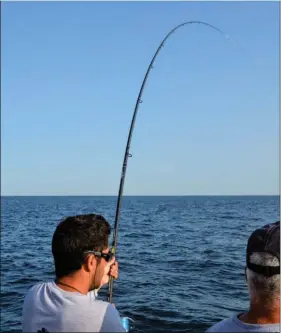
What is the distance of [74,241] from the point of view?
8.61 ft

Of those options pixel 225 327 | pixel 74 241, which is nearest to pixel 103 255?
pixel 74 241

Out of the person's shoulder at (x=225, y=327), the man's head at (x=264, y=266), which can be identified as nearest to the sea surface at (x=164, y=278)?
the person's shoulder at (x=225, y=327)

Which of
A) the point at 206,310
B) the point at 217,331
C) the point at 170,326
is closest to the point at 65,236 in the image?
the point at 217,331

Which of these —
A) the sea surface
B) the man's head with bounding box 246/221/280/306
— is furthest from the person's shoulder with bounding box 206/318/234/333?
the sea surface

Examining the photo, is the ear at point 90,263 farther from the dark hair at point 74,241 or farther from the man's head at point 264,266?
the man's head at point 264,266

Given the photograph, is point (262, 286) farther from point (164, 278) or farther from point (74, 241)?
point (164, 278)

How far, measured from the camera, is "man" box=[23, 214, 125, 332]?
96.0 inches

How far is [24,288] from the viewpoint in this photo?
11.5 meters

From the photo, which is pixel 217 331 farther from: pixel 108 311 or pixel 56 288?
pixel 56 288

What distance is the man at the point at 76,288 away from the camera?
244 cm

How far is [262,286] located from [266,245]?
21cm

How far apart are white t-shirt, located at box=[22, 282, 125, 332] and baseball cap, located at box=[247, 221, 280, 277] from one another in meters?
0.85

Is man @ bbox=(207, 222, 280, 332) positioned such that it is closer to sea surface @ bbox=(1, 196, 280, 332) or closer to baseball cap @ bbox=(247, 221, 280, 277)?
baseball cap @ bbox=(247, 221, 280, 277)

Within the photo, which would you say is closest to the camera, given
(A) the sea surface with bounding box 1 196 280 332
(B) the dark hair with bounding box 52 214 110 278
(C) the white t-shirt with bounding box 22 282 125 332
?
(C) the white t-shirt with bounding box 22 282 125 332
